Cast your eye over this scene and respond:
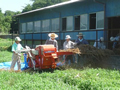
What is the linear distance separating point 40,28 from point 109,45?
9211 mm

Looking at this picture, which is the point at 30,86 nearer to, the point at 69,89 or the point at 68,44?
the point at 69,89

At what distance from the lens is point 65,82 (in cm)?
648

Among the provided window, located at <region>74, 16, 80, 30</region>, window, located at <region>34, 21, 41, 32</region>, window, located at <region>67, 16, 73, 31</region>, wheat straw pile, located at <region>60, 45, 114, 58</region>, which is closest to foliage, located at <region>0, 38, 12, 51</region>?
window, located at <region>34, 21, 41, 32</region>

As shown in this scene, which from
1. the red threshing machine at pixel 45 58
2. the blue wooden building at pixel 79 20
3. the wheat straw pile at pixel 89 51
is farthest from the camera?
the blue wooden building at pixel 79 20

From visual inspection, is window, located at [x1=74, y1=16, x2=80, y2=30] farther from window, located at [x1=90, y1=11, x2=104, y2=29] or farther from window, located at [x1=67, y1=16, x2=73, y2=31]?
window, located at [x1=90, y1=11, x2=104, y2=29]

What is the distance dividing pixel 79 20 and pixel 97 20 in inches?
77.8

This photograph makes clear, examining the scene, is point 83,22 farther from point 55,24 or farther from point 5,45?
point 5,45

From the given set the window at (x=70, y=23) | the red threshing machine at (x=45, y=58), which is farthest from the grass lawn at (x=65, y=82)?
the window at (x=70, y=23)

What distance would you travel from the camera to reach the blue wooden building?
1173cm

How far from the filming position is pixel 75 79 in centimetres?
638

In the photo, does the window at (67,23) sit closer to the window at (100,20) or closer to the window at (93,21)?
the window at (93,21)

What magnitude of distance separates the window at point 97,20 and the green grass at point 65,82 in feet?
18.8

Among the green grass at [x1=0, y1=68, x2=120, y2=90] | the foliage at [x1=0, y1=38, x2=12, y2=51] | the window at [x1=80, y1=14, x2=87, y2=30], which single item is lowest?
the green grass at [x1=0, y1=68, x2=120, y2=90]

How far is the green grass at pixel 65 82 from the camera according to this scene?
553cm
